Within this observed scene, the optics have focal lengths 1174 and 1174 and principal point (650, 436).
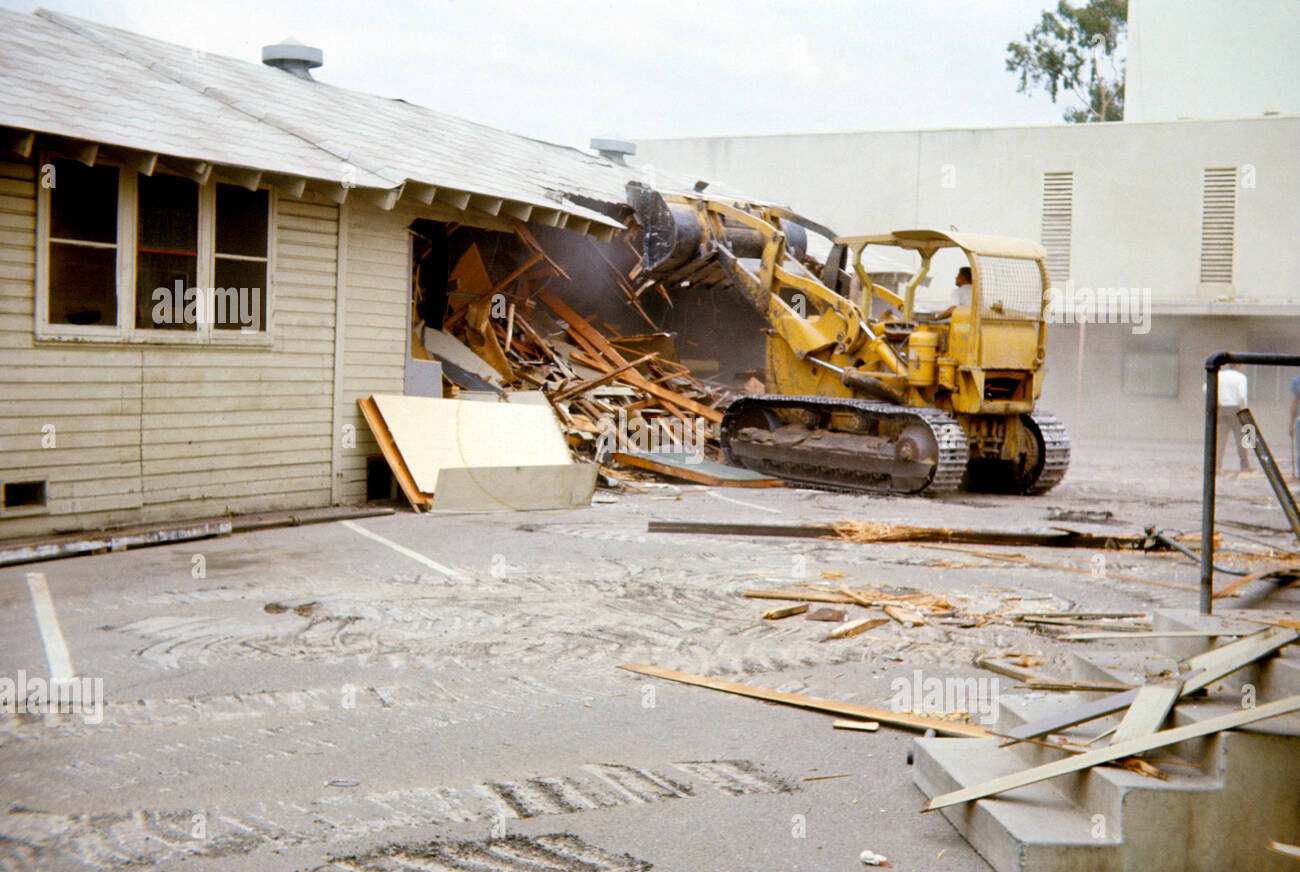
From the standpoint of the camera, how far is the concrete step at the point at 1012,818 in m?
3.97

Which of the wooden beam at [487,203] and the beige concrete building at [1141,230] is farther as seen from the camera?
the beige concrete building at [1141,230]

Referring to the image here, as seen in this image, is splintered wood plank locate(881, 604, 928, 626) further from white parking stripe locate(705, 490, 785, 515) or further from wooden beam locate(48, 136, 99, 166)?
wooden beam locate(48, 136, 99, 166)

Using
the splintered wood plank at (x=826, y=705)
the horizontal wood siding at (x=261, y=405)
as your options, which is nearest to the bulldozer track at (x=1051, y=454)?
the horizontal wood siding at (x=261, y=405)

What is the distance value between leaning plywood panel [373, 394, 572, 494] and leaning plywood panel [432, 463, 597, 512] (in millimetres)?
209

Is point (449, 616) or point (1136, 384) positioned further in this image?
point (1136, 384)

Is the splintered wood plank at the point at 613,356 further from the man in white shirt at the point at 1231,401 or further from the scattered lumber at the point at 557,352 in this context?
the man in white shirt at the point at 1231,401

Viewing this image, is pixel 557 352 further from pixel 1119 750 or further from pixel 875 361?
pixel 1119 750

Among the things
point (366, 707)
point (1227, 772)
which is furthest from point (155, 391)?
point (1227, 772)

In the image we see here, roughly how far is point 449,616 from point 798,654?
2.31 meters

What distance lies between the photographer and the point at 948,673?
654 cm

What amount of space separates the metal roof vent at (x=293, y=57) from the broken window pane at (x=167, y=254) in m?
7.54

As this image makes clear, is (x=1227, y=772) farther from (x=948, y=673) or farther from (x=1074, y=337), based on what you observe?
(x=1074, y=337)

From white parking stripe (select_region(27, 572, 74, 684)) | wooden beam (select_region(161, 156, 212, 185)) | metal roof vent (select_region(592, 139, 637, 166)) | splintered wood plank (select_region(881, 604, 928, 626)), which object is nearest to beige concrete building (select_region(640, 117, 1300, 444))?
metal roof vent (select_region(592, 139, 637, 166))

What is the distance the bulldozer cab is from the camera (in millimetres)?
14133
